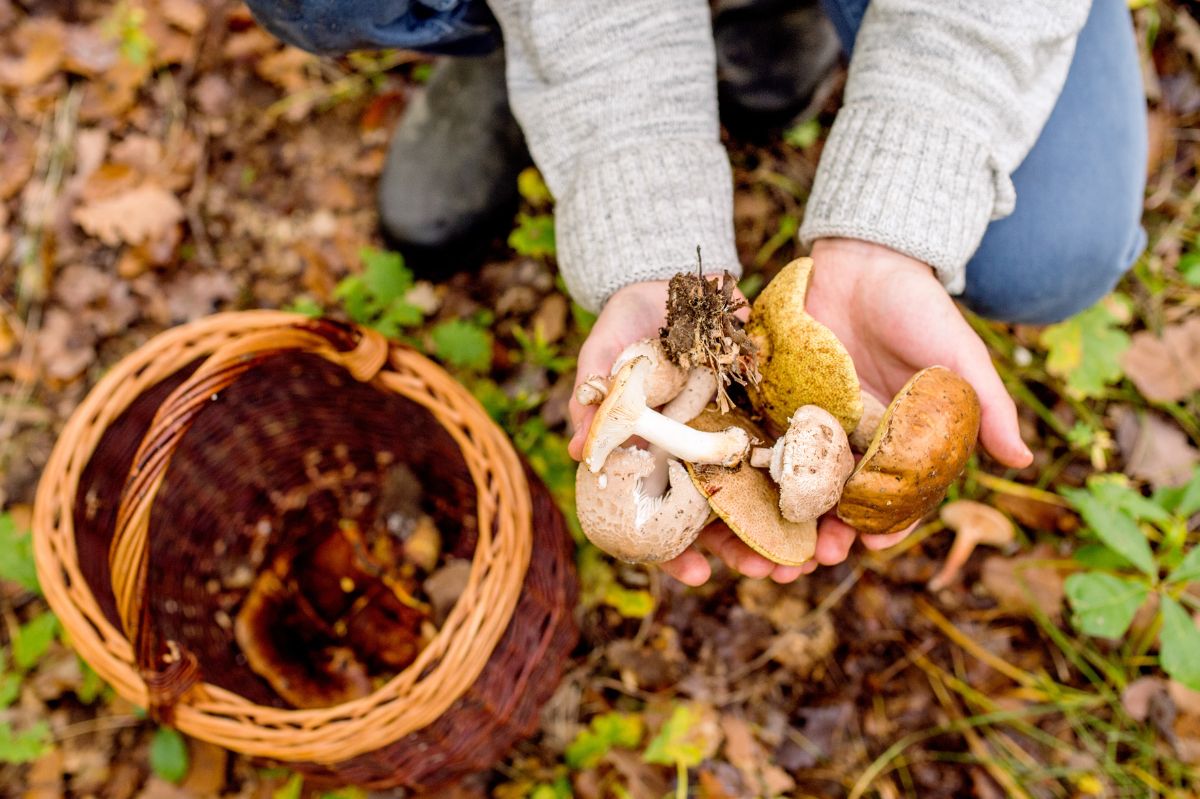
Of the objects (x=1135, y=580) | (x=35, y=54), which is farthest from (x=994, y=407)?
(x=35, y=54)

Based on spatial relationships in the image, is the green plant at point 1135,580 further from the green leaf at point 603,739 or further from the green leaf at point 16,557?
the green leaf at point 16,557

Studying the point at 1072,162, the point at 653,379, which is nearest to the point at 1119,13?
the point at 1072,162

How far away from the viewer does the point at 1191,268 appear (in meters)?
3.11

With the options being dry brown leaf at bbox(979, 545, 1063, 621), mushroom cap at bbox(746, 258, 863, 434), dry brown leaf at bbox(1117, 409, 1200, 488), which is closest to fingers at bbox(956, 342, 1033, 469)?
mushroom cap at bbox(746, 258, 863, 434)

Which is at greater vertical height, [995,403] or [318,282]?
[995,403]

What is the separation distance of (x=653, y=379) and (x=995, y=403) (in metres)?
0.82

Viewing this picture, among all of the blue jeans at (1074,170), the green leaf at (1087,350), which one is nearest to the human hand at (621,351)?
the blue jeans at (1074,170)

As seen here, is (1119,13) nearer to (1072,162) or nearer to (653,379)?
(1072,162)

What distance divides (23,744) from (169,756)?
0.44 metres

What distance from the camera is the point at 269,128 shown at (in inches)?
145

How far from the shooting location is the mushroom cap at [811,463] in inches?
70.7

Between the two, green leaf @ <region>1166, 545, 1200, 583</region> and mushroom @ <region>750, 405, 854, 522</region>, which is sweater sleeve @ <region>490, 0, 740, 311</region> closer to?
mushroom @ <region>750, 405, 854, 522</region>

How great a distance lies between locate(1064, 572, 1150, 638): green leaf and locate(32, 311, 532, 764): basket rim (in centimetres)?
Result: 159

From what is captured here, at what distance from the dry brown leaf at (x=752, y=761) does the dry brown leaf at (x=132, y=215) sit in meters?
2.94
